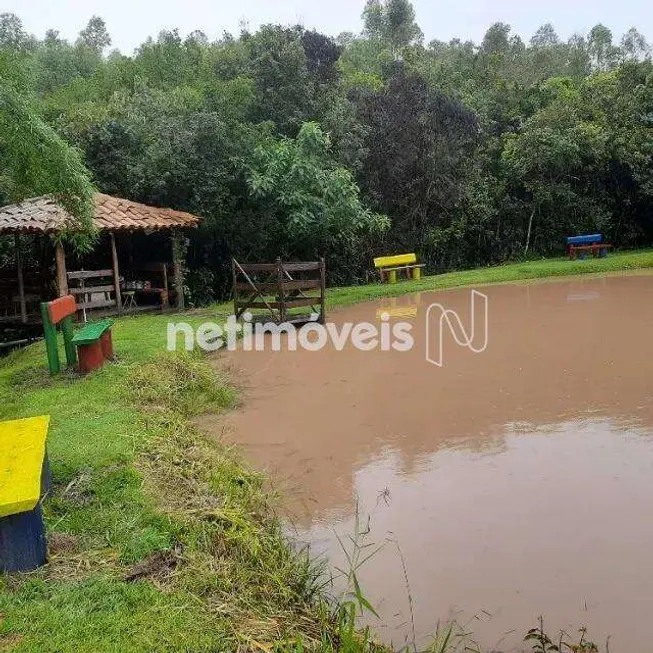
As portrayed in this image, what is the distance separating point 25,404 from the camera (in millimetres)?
7258

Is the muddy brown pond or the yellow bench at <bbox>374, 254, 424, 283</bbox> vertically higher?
the yellow bench at <bbox>374, 254, 424, 283</bbox>

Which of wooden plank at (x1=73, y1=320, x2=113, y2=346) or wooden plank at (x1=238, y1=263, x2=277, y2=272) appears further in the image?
wooden plank at (x1=238, y1=263, x2=277, y2=272)

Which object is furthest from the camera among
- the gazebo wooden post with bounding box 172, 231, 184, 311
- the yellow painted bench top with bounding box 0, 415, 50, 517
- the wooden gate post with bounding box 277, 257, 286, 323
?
the gazebo wooden post with bounding box 172, 231, 184, 311

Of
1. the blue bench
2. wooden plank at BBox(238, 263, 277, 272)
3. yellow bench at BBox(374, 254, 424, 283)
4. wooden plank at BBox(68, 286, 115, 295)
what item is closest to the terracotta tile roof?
wooden plank at BBox(68, 286, 115, 295)

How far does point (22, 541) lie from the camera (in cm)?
353

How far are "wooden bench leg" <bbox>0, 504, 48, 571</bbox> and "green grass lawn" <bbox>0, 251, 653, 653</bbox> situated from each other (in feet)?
0.23

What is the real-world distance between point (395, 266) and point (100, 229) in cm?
1049

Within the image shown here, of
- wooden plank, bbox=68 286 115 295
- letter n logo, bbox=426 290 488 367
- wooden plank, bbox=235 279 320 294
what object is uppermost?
wooden plank, bbox=68 286 115 295

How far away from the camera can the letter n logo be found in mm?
10336

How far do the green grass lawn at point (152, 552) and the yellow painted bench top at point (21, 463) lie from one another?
0.48 metres

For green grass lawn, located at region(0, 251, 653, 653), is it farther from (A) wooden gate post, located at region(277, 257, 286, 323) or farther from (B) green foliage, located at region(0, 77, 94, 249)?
(A) wooden gate post, located at region(277, 257, 286, 323)

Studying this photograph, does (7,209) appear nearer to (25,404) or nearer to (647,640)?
(25,404)

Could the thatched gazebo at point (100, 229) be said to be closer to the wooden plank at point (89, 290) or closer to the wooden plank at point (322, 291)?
the wooden plank at point (89, 290)

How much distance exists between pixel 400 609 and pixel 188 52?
29620 mm
